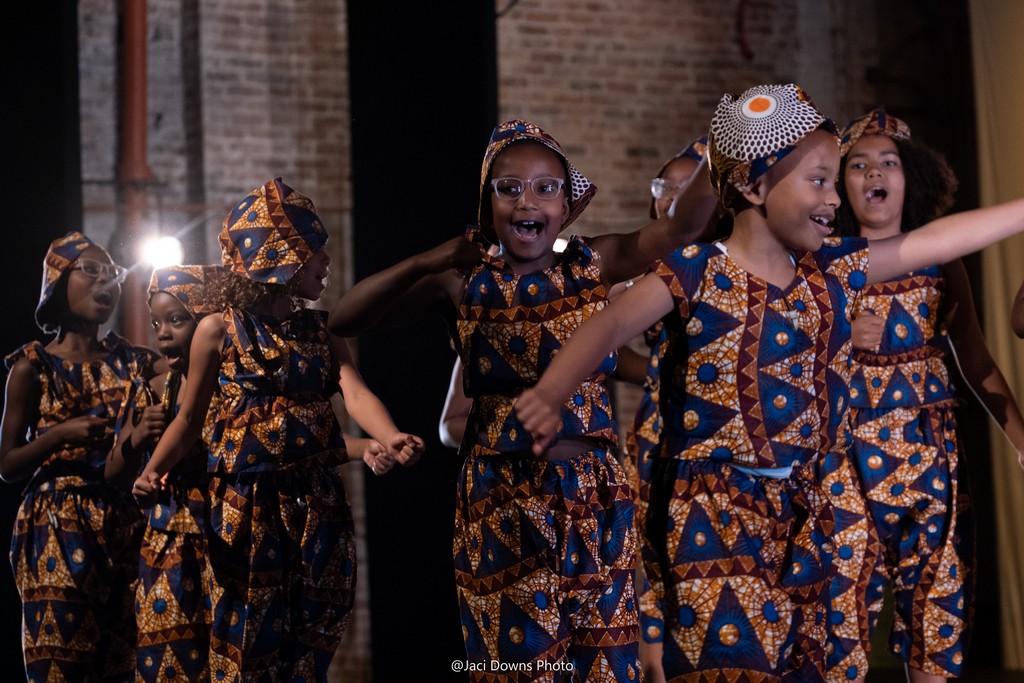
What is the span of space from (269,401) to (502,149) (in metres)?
1.20

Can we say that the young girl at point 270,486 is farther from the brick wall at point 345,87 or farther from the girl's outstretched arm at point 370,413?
the brick wall at point 345,87

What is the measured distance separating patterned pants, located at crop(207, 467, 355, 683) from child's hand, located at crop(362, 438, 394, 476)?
42 cm

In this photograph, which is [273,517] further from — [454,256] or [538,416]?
[538,416]

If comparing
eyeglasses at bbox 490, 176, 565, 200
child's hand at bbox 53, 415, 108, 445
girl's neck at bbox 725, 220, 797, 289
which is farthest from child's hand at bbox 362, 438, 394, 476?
child's hand at bbox 53, 415, 108, 445

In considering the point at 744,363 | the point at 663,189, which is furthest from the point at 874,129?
→ the point at 744,363

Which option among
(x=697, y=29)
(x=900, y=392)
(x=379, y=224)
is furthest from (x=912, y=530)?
(x=697, y=29)

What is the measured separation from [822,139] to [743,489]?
77 cm

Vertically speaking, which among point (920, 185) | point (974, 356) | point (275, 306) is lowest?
point (974, 356)

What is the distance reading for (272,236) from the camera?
409 centimetres

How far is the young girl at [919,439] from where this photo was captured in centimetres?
388

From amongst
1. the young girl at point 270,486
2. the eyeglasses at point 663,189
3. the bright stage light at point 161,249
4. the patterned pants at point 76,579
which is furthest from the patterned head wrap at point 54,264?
the eyeglasses at point 663,189

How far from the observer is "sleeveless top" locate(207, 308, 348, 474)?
3930mm

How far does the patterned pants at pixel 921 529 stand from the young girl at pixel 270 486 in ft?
5.06

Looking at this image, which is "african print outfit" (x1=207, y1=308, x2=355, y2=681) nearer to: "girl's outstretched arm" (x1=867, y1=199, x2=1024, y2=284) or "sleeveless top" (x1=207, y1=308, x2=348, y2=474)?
"sleeveless top" (x1=207, y1=308, x2=348, y2=474)
